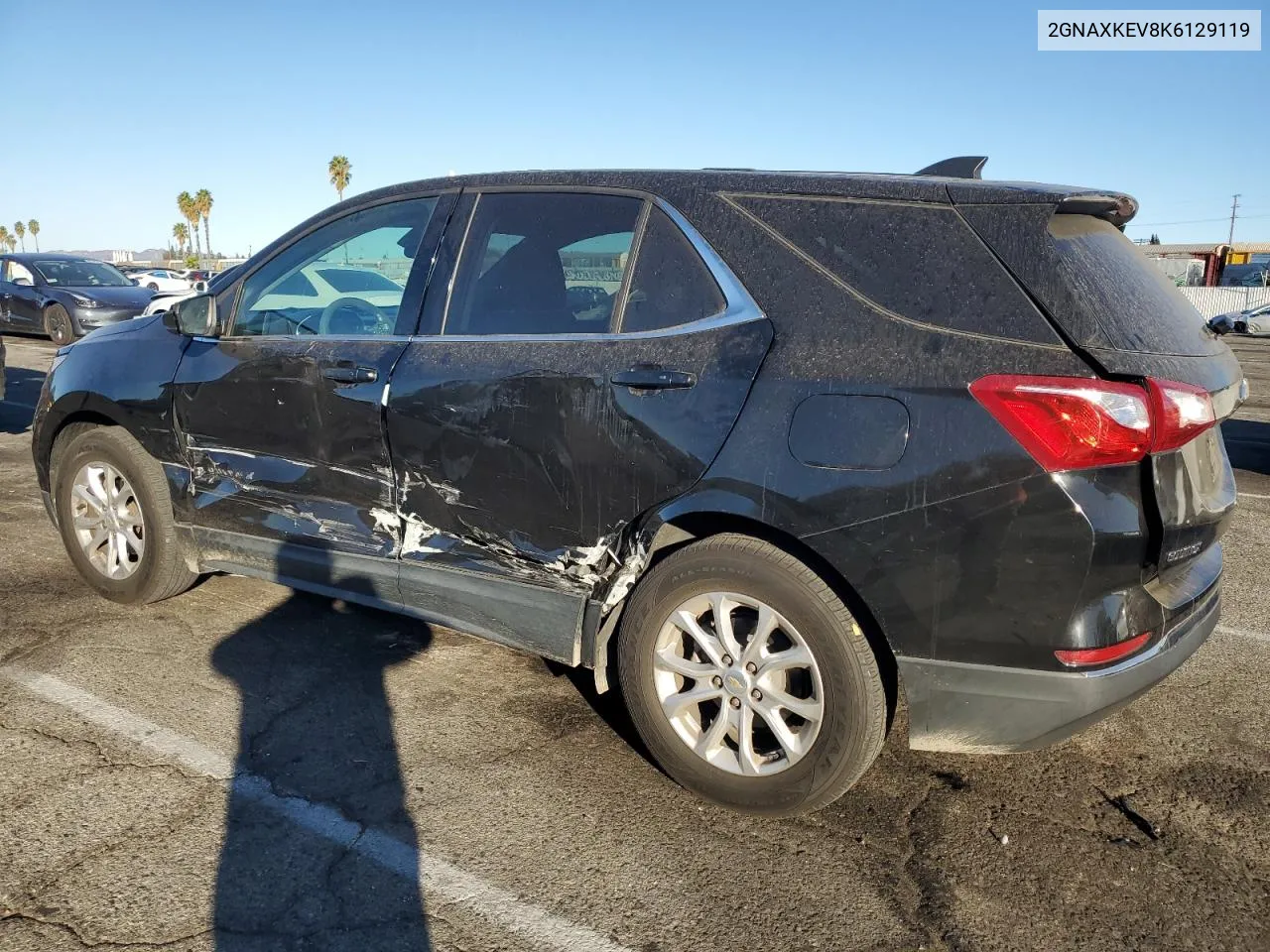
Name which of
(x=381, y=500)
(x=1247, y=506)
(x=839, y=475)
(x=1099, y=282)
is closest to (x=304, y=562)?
(x=381, y=500)

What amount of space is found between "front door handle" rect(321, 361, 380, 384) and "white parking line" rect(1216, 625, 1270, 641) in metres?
3.85

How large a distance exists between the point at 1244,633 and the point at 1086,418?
2.73 meters

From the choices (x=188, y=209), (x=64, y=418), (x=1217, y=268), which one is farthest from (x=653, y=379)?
(x=188, y=209)

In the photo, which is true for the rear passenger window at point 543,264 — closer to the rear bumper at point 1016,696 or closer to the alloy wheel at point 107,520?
the rear bumper at point 1016,696

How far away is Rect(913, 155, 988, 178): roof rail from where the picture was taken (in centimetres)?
315

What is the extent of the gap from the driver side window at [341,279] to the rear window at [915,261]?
4.91 ft

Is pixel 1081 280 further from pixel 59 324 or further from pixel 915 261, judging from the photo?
pixel 59 324

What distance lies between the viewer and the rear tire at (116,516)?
167 inches

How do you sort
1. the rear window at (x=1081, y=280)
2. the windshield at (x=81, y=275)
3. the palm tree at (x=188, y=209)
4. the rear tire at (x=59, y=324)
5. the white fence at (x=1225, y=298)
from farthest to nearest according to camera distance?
the palm tree at (x=188, y=209), the white fence at (x=1225, y=298), the windshield at (x=81, y=275), the rear tire at (x=59, y=324), the rear window at (x=1081, y=280)

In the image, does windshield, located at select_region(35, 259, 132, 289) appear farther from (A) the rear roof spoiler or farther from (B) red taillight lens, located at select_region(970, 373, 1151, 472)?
(B) red taillight lens, located at select_region(970, 373, 1151, 472)

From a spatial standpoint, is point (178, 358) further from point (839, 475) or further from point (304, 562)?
point (839, 475)

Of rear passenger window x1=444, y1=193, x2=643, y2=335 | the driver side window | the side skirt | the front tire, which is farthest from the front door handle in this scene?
the front tire

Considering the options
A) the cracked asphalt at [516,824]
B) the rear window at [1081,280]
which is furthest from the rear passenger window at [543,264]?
the cracked asphalt at [516,824]

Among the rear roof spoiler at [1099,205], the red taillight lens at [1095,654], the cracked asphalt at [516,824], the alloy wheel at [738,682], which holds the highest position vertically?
the rear roof spoiler at [1099,205]
